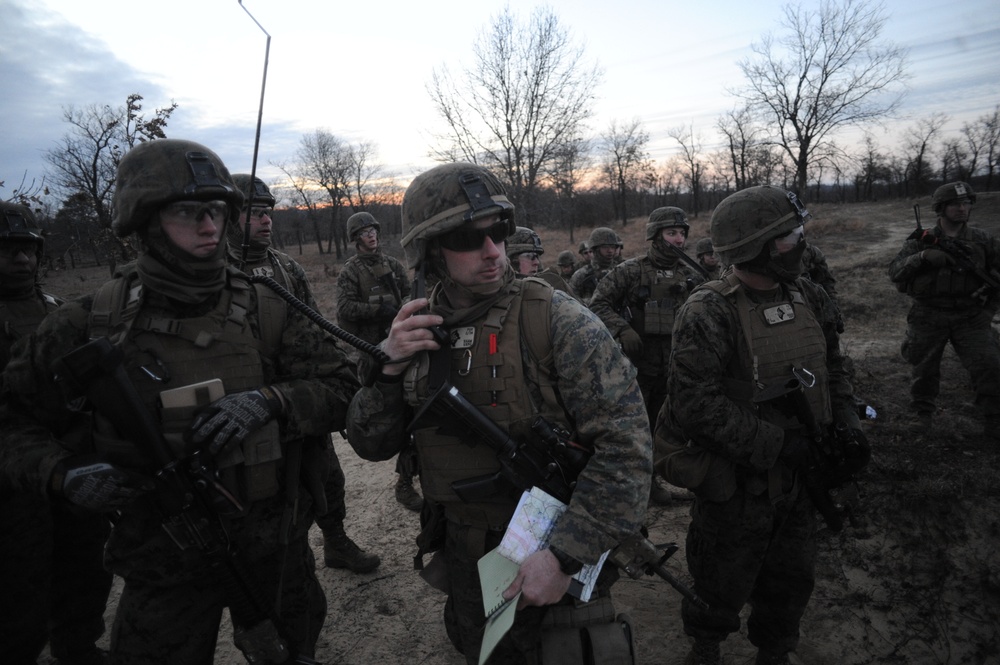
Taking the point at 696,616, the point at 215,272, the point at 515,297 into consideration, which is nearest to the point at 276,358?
the point at 215,272

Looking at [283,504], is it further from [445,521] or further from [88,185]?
[88,185]

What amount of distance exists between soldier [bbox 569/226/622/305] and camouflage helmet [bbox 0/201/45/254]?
558 cm

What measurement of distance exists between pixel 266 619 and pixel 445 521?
2.99 ft

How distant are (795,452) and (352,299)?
532 cm

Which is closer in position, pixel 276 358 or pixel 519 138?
pixel 276 358

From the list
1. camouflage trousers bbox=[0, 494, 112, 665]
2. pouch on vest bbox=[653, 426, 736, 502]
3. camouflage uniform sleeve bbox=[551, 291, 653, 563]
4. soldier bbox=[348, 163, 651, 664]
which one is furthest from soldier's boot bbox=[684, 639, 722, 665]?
camouflage trousers bbox=[0, 494, 112, 665]

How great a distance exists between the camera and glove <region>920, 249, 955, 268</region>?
18.1ft

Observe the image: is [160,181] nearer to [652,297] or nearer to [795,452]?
[795,452]

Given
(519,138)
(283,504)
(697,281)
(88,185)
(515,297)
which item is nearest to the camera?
(515,297)

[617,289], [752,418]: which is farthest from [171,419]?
[617,289]

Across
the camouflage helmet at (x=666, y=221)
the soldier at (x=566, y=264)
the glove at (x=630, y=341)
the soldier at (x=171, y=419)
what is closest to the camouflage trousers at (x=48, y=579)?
the soldier at (x=171, y=419)

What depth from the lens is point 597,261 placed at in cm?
755

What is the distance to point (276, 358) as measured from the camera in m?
2.49

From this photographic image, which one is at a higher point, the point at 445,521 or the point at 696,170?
the point at 696,170
